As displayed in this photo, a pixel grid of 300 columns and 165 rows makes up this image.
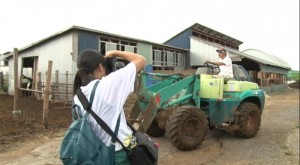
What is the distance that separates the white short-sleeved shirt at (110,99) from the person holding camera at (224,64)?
618 cm

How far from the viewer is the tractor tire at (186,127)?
7.05 metres

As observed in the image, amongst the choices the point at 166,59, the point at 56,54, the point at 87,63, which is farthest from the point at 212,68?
the point at 166,59

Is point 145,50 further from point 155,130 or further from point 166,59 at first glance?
point 155,130

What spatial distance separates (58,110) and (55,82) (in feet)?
19.1

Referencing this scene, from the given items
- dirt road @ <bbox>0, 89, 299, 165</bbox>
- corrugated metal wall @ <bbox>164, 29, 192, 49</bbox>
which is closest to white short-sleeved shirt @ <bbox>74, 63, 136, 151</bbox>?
dirt road @ <bbox>0, 89, 299, 165</bbox>

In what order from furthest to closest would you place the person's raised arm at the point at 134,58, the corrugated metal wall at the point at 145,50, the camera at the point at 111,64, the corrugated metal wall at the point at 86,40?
the corrugated metal wall at the point at 145,50 < the corrugated metal wall at the point at 86,40 < the camera at the point at 111,64 < the person's raised arm at the point at 134,58

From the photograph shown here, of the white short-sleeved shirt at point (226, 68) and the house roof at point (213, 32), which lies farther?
the house roof at point (213, 32)

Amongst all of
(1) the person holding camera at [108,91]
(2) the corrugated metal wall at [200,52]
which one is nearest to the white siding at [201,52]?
(2) the corrugated metal wall at [200,52]

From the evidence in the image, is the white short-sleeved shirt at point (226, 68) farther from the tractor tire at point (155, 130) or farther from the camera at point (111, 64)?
the camera at point (111, 64)

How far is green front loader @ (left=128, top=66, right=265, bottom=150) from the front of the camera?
6.75 meters

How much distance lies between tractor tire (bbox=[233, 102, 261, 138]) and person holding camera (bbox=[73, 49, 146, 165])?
660cm

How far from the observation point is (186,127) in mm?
7258

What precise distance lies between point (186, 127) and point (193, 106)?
538 millimetres

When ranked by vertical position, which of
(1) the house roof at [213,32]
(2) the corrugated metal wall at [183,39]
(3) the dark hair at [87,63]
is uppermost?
(1) the house roof at [213,32]
